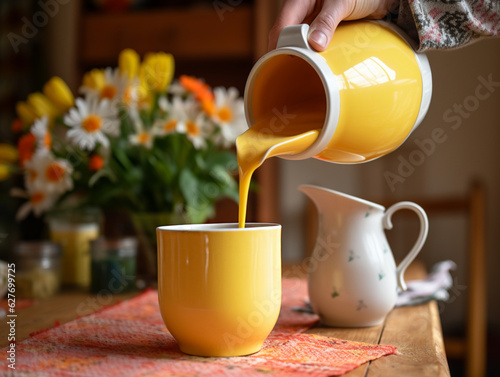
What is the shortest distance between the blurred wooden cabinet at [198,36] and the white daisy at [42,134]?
100cm

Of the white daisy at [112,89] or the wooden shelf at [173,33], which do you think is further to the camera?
the wooden shelf at [173,33]

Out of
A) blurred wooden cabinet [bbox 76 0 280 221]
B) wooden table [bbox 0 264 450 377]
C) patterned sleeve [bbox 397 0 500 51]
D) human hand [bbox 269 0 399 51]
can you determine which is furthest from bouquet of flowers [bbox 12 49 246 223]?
blurred wooden cabinet [bbox 76 0 280 221]

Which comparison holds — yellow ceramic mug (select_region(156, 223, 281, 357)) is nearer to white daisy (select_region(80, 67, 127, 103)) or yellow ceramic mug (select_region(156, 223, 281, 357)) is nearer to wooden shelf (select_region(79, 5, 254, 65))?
white daisy (select_region(80, 67, 127, 103))

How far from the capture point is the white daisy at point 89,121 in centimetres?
113

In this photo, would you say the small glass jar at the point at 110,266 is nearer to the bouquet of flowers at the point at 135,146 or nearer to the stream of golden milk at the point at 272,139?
the bouquet of flowers at the point at 135,146

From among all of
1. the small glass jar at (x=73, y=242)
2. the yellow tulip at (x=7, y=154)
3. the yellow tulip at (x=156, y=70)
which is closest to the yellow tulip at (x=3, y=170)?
the yellow tulip at (x=7, y=154)

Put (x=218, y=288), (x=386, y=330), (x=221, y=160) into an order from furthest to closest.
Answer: (x=221, y=160), (x=386, y=330), (x=218, y=288)

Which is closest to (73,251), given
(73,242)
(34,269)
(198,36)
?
(73,242)

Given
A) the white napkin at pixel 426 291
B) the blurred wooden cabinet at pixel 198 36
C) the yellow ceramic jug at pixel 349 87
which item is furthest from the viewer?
the blurred wooden cabinet at pixel 198 36

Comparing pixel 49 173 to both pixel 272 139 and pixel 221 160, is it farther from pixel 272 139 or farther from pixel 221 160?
pixel 272 139

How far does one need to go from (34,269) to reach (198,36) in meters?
1.22

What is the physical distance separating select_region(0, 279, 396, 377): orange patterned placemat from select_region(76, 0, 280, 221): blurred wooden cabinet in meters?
1.23

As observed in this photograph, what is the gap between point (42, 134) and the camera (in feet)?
3.74

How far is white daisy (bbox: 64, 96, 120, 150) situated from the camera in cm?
113
